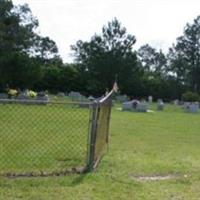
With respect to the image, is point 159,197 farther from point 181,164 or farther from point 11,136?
point 11,136

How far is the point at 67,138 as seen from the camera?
1385 centimetres

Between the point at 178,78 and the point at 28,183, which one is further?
the point at 178,78

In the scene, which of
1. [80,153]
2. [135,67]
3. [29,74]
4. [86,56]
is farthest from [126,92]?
[80,153]

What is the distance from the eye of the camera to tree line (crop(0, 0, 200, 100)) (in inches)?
2269

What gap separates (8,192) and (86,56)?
75.3 meters

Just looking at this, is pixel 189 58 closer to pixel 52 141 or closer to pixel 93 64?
pixel 93 64

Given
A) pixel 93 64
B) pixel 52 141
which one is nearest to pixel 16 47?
pixel 93 64

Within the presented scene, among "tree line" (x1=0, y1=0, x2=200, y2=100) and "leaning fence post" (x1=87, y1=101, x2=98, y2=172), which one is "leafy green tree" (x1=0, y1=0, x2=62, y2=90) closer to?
"tree line" (x1=0, y1=0, x2=200, y2=100)

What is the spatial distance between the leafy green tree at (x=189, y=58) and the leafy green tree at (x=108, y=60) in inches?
433

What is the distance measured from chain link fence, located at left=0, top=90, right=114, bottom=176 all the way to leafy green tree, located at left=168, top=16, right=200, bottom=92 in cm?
6665

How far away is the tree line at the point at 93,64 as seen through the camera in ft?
189

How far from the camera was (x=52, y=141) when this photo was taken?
12.8 meters

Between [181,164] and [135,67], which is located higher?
[135,67]

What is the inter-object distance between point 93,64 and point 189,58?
18.4 meters
